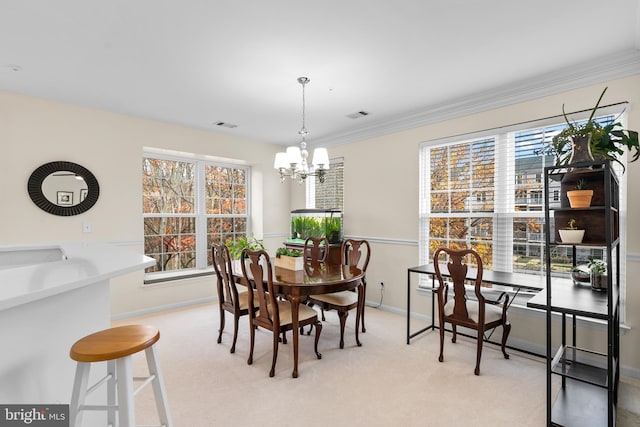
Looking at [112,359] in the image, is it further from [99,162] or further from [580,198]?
[99,162]

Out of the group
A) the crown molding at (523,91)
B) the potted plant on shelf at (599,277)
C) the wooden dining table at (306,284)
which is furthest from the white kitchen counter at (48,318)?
the crown molding at (523,91)

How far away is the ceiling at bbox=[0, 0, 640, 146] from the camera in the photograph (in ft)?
6.20

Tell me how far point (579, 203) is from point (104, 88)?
12.8 ft

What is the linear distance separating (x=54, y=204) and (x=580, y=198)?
4.57 meters

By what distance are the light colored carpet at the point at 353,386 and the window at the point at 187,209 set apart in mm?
1562

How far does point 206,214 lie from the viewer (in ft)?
15.6

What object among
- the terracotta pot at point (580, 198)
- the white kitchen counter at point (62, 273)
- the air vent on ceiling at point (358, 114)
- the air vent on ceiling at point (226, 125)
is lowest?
the white kitchen counter at point (62, 273)

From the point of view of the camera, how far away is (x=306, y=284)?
2488 mm

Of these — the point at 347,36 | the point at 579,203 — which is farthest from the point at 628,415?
the point at 347,36

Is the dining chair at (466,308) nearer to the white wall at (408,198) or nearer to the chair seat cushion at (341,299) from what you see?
the white wall at (408,198)

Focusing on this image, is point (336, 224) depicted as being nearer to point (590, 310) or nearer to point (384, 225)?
point (384, 225)

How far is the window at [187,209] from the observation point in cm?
432

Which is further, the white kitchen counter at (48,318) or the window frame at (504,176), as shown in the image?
the window frame at (504,176)

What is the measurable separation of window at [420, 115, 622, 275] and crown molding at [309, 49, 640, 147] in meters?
0.29
